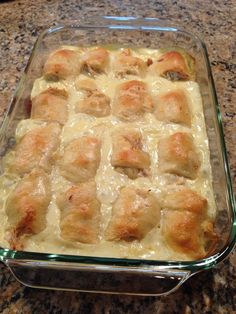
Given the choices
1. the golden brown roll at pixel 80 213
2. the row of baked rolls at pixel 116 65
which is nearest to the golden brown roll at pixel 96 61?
the row of baked rolls at pixel 116 65

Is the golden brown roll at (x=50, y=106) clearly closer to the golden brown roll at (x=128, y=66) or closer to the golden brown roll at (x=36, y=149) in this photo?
the golden brown roll at (x=36, y=149)

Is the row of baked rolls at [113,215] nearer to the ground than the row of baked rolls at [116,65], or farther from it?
nearer to the ground

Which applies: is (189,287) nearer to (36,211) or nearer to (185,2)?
(36,211)

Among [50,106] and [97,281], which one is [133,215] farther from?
[50,106]

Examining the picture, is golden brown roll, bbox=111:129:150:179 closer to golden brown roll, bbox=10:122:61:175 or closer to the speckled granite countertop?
golden brown roll, bbox=10:122:61:175

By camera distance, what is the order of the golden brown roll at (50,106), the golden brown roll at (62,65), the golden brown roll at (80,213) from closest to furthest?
1. the golden brown roll at (80,213)
2. the golden brown roll at (50,106)
3. the golden brown roll at (62,65)

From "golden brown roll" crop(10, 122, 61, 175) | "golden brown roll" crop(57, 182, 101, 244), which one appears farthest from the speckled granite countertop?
"golden brown roll" crop(10, 122, 61, 175)
